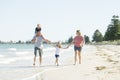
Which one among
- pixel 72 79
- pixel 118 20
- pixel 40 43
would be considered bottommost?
pixel 72 79

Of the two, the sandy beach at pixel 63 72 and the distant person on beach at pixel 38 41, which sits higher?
the distant person on beach at pixel 38 41

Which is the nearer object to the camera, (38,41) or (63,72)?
(63,72)

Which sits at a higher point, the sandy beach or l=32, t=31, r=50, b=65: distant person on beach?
l=32, t=31, r=50, b=65: distant person on beach

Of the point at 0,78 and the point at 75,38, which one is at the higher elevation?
the point at 75,38

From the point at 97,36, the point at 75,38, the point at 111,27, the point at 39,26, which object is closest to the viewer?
Result: the point at 39,26

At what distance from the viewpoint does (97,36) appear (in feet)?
596

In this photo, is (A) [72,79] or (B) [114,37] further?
(B) [114,37]

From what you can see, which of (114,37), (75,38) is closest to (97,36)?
(114,37)

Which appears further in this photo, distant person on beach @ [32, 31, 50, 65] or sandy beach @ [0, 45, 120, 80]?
distant person on beach @ [32, 31, 50, 65]

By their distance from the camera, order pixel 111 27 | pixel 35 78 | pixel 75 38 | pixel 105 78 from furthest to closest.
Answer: pixel 111 27 → pixel 75 38 → pixel 35 78 → pixel 105 78

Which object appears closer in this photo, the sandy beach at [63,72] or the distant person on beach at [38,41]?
the sandy beach at [63,72]

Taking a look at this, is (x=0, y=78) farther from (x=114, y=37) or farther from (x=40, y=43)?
(x=114, y=37)

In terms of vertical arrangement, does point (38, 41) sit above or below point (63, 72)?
above

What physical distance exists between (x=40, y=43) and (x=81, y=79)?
586cm
